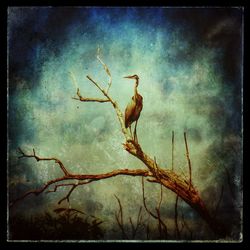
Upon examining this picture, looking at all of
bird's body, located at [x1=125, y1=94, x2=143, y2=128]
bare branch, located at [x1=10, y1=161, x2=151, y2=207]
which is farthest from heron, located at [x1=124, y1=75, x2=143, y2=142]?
bare branch, located at [x1=10, y1=161, x2=151, y2=207]

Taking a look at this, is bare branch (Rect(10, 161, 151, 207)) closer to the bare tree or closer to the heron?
the bare tree

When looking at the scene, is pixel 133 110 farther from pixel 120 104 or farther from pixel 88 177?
pixel 88 177

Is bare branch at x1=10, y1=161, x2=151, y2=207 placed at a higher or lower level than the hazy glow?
lower

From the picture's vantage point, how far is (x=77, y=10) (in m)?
4.15

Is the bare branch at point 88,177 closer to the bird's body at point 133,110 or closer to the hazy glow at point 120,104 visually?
the hazy glow at point 120,104

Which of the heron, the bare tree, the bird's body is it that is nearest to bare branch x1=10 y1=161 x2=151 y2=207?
the bare tree

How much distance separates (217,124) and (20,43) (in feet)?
6.14

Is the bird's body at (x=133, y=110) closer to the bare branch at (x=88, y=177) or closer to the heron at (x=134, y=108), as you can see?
the heron at (x=134, y=108)

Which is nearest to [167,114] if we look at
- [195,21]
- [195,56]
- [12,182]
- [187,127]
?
[187,127]

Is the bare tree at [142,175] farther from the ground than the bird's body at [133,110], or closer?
closer

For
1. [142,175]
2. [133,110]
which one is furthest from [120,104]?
[142,175]

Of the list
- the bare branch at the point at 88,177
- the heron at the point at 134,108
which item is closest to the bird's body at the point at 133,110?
the heron at the point at 134,108

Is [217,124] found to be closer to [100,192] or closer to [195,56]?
[195,56]

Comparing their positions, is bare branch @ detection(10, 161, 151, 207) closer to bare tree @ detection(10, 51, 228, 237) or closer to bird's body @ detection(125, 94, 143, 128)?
bare tree @ detection(10, 51, 228, 237)
